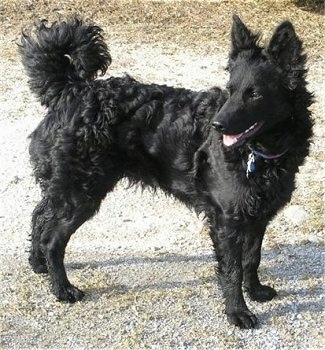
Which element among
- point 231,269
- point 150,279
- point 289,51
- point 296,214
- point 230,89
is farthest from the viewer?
point 296,214

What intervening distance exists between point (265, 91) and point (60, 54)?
1548 millimetres

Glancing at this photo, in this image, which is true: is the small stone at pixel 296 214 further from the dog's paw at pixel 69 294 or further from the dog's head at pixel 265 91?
the dog's paw at pixel 69 294

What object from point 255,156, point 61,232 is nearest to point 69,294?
point 61,232

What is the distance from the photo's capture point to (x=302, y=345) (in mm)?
4301

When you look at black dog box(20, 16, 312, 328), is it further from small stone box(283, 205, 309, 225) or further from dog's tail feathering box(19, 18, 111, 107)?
small stone box(283, 205, 309, 225)

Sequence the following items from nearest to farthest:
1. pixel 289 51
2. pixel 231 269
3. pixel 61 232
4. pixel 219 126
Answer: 1. pixel 219 126
2. pixel 289 51
3. pixel 231 269
4. pixel 61 232

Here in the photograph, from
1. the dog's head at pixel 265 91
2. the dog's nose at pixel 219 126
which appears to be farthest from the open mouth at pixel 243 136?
the dog's nose at pixel 219 126

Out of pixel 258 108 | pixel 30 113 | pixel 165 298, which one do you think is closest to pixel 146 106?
pixel 258 108

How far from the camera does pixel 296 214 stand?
19.1 ft

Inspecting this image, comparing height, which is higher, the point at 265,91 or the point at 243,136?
the point at 265,91

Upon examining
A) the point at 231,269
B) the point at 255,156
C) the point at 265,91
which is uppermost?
the point at 265,91

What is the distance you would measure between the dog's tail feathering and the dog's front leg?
4.85 feet

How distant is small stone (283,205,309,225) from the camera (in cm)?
574

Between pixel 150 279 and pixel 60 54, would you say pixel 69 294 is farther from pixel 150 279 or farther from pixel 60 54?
pixel 60 54
